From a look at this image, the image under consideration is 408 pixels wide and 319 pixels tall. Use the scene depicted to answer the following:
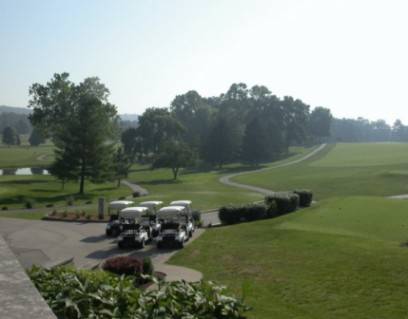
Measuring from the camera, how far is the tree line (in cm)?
5888

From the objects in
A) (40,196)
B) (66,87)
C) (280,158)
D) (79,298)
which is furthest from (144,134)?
(79,298)

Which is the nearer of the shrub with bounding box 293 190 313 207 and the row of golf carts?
the row of golf carts

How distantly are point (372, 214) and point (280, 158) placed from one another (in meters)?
86.4

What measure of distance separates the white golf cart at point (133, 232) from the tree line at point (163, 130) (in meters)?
32.7

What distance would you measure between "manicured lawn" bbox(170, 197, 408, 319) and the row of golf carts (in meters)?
1.02

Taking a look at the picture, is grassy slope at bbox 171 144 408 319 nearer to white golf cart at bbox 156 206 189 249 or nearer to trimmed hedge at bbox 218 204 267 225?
white golf cart at bbox 156 206 189 249

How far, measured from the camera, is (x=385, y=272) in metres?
16.7

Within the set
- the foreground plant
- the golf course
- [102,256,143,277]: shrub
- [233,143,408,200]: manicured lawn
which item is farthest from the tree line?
the foreground plant

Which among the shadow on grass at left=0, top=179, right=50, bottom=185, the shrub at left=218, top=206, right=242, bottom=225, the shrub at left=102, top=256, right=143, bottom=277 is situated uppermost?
the shrub at left=102, top=256, right=143, bottom=277

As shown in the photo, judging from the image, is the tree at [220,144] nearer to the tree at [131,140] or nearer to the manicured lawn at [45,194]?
the tree at [131,140]

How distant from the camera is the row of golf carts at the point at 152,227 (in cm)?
2475

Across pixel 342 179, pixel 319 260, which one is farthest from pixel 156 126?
pixel 319 260

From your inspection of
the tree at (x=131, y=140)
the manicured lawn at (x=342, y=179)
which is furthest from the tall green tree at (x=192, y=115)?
the manicured lawn at (x=342, y=179)

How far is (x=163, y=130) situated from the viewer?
377 feet
